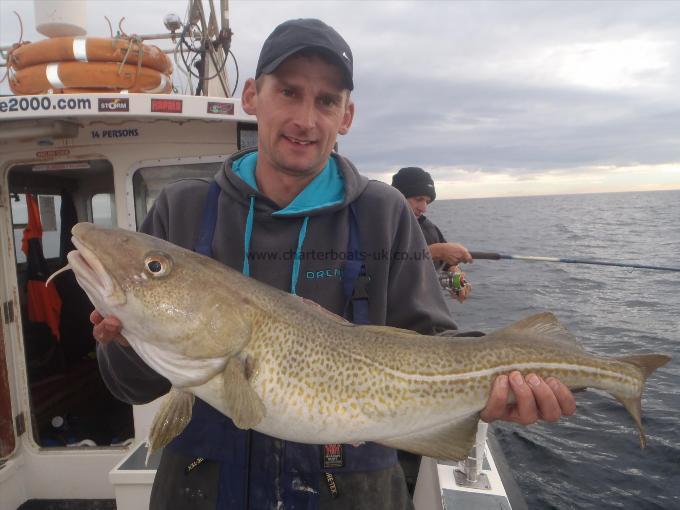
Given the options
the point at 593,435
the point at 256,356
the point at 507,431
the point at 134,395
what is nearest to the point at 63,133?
the point at 134,395

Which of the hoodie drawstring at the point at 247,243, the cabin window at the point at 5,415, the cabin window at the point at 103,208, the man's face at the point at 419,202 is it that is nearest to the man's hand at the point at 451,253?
the man's face at the point at 419,202

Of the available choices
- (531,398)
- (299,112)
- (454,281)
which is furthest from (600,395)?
(299,112)

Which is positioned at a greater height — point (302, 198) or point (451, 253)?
point (302, 198)

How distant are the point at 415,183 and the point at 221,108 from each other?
3762mm

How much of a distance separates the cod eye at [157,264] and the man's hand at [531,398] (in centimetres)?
168

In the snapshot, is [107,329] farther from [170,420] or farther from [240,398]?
[240,398]

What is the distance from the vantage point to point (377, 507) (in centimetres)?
245

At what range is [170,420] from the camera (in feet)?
7.22

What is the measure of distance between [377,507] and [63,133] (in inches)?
181

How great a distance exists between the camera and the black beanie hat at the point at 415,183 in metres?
7.52

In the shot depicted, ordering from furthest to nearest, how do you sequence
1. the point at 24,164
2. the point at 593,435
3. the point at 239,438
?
the point at 593,435, the point at 24,164, the point at 239,438

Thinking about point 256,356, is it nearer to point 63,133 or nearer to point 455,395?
point 455,395

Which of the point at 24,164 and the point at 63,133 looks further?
the point at 24,164

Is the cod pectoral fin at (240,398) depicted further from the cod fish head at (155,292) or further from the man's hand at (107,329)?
the man's hand at (107,329)
